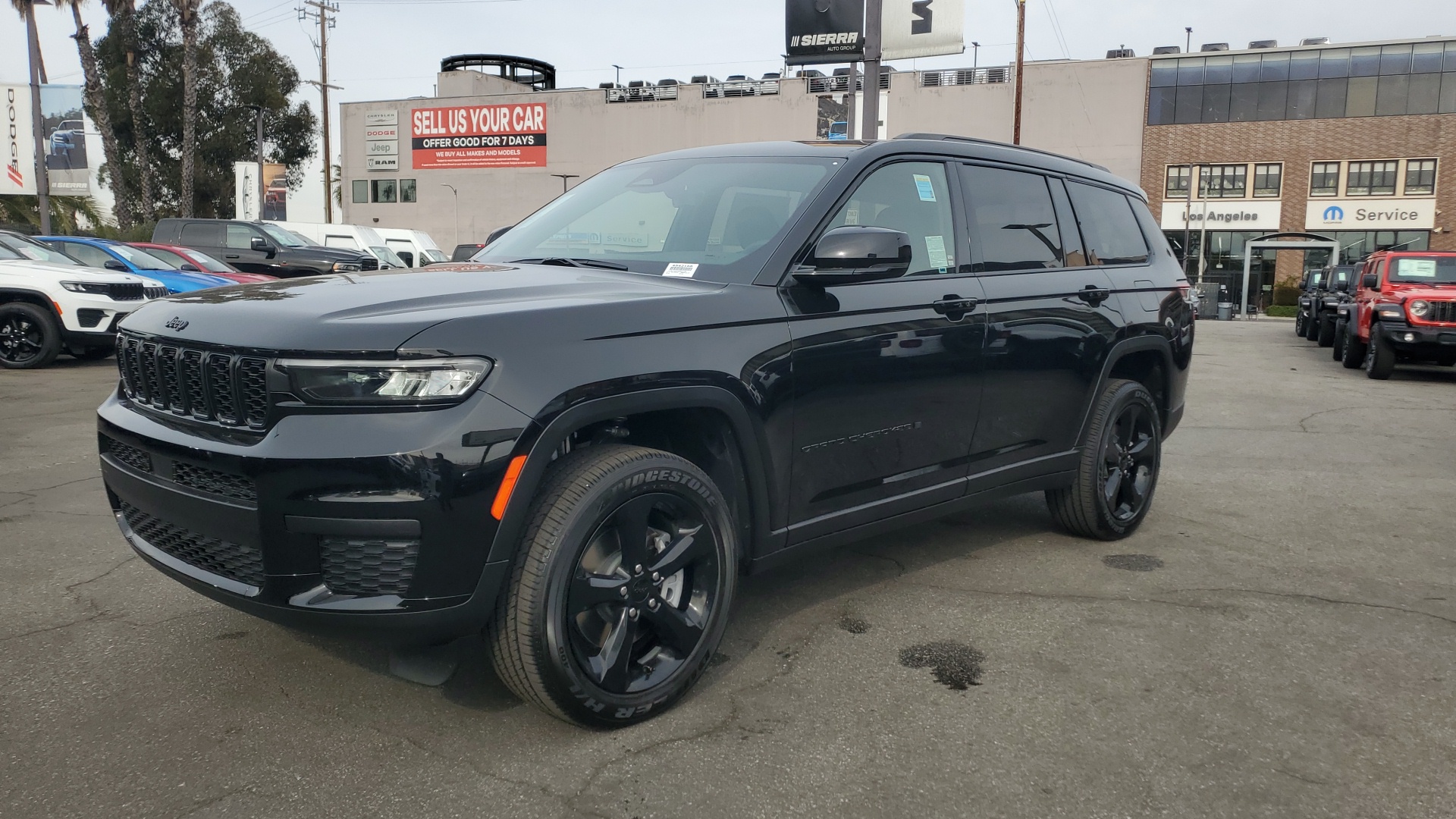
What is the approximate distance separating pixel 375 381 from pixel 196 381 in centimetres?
62

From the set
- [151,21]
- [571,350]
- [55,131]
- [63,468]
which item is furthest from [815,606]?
[151,21]

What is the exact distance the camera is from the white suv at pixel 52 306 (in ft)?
38.4

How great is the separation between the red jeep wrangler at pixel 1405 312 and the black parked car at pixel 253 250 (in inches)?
627

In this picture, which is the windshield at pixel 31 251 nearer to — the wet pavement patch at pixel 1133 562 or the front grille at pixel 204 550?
the front grille at pixel 204 550

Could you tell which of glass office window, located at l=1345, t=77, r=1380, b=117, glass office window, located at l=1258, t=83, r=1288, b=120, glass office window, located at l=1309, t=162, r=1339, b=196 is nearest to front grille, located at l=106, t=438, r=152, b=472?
glass office window, located at l=1258, t=83, r=1288, b=120

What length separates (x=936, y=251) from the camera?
13.4 ft

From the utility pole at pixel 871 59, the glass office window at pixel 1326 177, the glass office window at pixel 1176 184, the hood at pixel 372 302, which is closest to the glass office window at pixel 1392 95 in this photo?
the glass office window at pixel 1326 177

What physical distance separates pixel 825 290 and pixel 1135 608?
6.02ft

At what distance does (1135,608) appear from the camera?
4199mm

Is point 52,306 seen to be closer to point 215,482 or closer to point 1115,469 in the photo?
point 215,482

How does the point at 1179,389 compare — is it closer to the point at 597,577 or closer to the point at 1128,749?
the point at 1128,749

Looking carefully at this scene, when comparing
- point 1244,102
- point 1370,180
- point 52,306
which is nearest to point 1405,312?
point 52,306

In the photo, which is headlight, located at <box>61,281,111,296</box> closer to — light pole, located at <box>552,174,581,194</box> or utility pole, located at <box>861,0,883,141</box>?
utility pole, located at <box>861,0,883,141</box>

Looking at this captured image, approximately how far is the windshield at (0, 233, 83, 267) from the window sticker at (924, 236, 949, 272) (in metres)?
11.7
